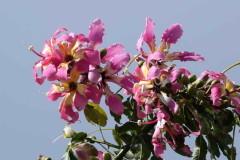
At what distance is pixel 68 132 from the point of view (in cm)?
162

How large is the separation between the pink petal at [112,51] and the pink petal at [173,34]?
203 millimetres

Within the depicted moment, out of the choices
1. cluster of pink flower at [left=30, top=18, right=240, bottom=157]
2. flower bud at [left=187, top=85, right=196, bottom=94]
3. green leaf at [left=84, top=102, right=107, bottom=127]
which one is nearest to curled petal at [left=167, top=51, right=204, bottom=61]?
cluster of pink flower at [left=30, top=18, right=240, bottom=157]

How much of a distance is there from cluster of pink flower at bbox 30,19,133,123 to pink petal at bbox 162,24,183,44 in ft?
0.68

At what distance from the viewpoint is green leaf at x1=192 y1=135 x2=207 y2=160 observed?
1.44 metres

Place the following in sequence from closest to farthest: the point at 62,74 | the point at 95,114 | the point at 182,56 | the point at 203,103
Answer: the point at 62,74
the point at 203,103
the point at 182,56
the point at 95,114

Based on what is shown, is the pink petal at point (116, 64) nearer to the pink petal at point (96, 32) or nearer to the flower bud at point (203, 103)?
the pink petal at point (96, 32)

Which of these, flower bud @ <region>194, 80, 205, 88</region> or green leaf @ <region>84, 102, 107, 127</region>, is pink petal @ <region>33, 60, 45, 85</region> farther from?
flower bud @ <region>194, 80, 205, 88</region>

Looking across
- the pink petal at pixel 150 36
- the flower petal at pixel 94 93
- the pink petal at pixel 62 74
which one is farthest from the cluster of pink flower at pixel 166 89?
the pink petal at pixel 62 74

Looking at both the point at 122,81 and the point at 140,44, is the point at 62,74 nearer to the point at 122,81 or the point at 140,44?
the point at 122,81

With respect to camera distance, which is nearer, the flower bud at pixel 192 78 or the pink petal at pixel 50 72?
the pink petal at pixel 50 72

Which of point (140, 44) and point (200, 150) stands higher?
point (140, 44)

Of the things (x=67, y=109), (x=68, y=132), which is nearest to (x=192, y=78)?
(x=67, y=109)

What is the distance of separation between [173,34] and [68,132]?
0.53 m

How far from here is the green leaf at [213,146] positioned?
142cm
